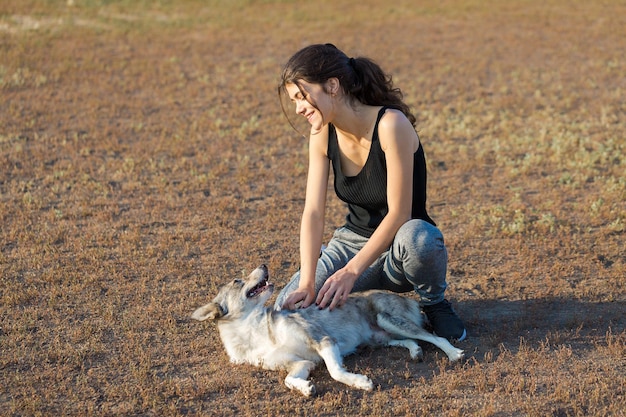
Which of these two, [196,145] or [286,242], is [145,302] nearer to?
[286,242]

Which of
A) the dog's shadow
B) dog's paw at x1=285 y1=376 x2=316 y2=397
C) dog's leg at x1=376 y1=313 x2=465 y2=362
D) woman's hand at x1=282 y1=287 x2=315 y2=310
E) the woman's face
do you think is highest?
the woman's face

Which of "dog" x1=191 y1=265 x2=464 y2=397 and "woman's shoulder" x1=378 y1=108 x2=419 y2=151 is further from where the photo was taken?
"woman's shoulder" x1=378 y1=108 x2=419 y2=151

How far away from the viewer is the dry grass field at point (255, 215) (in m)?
5.41

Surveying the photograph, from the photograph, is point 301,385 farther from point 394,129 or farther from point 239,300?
point 394,129

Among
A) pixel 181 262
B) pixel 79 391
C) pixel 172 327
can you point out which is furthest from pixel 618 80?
pixel 79 391

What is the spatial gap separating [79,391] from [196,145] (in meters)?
6.59

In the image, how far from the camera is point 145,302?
22.6 ft

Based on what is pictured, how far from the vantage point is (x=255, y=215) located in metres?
9.03

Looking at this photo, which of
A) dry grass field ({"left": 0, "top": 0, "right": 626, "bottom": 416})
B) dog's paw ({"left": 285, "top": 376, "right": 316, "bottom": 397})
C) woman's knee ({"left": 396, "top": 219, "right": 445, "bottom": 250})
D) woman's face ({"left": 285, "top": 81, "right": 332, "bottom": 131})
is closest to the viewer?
dog's paw ({"left": 285, "top": 376, "right": 316, "bottom": 397})

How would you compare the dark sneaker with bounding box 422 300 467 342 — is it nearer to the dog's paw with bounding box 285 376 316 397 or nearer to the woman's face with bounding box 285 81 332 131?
the dog's paw with bounding box 285 376 316 397

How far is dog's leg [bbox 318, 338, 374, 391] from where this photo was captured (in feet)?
17.3

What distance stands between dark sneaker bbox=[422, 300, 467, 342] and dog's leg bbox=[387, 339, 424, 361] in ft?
0.82

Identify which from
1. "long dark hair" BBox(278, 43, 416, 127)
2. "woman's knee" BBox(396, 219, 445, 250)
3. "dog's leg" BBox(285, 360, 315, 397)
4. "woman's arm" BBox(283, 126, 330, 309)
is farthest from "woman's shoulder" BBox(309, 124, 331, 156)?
"dog's leg" BBox(285, 360, 315, 397)

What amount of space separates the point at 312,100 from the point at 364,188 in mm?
856
